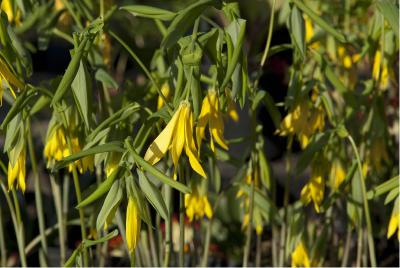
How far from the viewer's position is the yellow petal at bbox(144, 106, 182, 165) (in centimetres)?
91

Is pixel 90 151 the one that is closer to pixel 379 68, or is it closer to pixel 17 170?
pixel 17 170

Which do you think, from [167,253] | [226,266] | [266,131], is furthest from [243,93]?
[266,131]

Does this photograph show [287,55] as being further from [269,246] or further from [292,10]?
[292,10]

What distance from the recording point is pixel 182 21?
958 mm

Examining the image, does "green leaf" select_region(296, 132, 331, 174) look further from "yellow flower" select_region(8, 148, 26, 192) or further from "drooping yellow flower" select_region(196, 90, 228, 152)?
"yellow flower" select_region(8, 148, 26, 192)

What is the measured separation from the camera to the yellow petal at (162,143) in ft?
2.98

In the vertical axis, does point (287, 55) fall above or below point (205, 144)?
above

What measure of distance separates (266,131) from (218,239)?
1362 millimetres

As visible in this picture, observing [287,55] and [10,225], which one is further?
[287,55]

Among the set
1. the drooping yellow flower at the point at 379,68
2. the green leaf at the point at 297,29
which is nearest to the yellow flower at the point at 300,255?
the drooping yellow flower at the point at 379,68

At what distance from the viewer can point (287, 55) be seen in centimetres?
382

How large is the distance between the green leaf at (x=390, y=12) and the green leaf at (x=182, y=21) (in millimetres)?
289

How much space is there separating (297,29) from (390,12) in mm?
130

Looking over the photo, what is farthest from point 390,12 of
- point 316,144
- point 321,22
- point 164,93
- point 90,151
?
point 90,151
